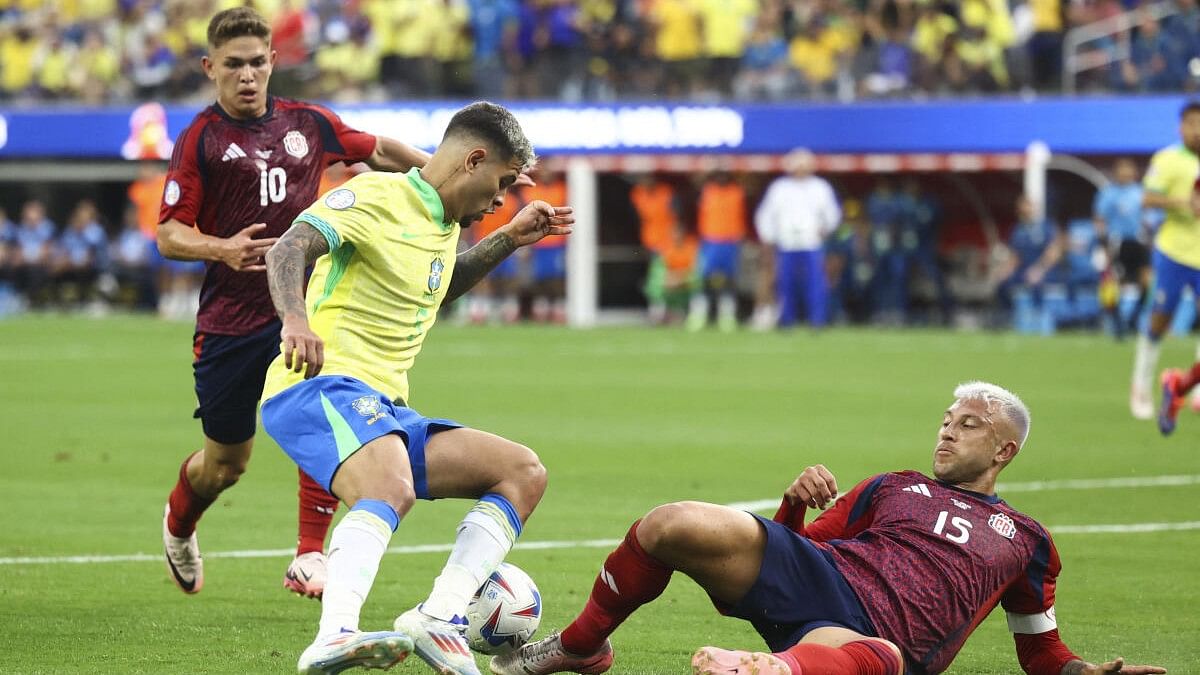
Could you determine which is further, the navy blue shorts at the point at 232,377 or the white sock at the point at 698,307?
the white sock at the point at 698,307

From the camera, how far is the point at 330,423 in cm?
564

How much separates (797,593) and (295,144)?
3277mm

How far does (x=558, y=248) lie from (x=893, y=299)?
18.1 ft

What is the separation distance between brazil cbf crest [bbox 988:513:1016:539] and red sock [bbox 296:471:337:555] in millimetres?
2808

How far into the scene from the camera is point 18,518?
9.77m

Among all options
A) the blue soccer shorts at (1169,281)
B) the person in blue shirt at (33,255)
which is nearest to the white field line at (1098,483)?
the blue soccer shorts at (1169,281)

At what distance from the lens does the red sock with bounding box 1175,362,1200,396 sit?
12992 mm

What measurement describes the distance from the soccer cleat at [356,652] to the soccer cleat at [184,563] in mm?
2640

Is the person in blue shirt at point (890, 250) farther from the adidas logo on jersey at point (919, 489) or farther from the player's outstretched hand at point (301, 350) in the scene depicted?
the player's outstretched hand at point (301, 350)

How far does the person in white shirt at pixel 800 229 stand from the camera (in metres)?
25.5

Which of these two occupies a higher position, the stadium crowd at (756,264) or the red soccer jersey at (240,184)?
the red soccer jersey at (240,184)

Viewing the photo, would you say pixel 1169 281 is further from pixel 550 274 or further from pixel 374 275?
pixel 550 274

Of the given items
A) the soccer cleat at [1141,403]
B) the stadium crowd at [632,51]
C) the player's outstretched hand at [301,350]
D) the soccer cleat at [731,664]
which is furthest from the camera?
the stadium crowd at [632,51]

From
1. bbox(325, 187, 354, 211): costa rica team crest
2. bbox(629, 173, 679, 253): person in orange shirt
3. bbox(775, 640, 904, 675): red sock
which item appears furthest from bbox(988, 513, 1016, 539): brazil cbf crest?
bbox(629, 173, 679, 253): person in orange shirt
